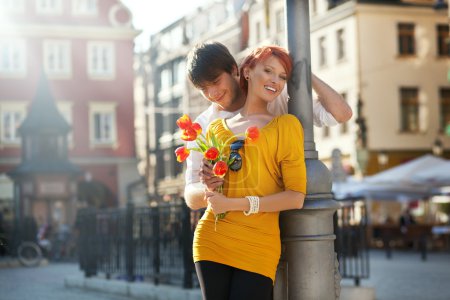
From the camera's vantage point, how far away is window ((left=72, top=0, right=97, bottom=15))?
54.1 meters

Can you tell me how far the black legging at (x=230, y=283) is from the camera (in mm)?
Answer: 4289

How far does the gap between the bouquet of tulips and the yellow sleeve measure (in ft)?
0.51

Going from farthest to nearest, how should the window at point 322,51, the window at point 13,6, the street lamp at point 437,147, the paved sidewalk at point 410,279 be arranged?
the window at point 13,6
the window at point 322,51
the street lamp at point 437,147
the paved sidewalk at point 410,279

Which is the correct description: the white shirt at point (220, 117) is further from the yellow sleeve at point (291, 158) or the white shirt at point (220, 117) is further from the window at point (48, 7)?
the window at point (48, 7)

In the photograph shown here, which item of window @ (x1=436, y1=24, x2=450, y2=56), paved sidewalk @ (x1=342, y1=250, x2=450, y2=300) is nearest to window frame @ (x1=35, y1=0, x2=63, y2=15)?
window @ (x1=436, y1=24, x2=450, y2=56)

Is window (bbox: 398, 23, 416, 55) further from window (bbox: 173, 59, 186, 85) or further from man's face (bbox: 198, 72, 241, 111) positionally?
A: man's face (bbox: 198, 72, 241, 111)

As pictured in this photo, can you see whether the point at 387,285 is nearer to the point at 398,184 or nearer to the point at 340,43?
the point at 398,184

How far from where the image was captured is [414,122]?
48.2 m

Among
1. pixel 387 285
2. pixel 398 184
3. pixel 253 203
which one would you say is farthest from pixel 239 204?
pixel 398 184

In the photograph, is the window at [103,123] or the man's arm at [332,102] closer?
the man's arm at [332,102]

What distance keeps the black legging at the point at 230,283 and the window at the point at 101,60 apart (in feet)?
165

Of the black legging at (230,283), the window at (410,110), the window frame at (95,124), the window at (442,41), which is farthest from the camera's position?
the window frame at (95,124)

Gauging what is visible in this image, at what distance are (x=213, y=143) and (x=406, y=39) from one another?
1778 inches

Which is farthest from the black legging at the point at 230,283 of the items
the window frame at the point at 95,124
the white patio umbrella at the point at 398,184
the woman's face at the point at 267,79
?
the window frame at the point at 95,124
